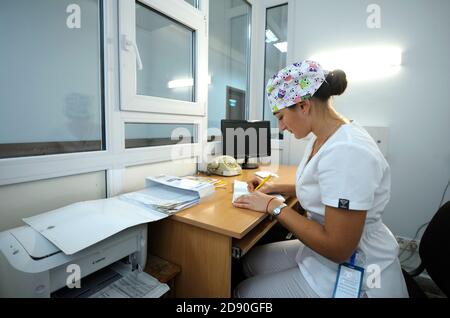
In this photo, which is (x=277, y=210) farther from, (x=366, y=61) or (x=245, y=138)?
(x=366, y=61)

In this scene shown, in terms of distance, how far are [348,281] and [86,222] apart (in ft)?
2.92

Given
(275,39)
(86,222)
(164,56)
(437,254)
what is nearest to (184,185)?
(86,222)

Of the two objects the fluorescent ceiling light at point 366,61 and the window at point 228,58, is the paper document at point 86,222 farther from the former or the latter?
the fluorescent ceiling light at point 366,61

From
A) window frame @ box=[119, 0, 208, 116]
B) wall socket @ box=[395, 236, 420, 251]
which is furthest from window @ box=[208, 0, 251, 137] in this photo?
wall socket @ box=[395, 236, 420, 251]

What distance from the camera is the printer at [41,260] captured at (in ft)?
1.96

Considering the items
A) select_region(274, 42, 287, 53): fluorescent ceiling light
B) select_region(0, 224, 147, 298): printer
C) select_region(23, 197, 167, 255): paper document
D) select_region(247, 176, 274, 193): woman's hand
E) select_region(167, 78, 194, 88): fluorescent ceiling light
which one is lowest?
select_region(0, 224, 147, 298): printer

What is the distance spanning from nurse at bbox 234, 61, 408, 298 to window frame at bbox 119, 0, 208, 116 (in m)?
0.70

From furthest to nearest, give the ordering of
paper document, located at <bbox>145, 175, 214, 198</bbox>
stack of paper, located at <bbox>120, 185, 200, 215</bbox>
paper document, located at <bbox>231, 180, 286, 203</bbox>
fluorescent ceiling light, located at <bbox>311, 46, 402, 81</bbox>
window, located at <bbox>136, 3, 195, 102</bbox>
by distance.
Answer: fluorescent ceiling light, located at <bbox>311, 46, 402, 81</bbox> < window, located at <bbox>136, 3, 195, 102</bbox> < paper document, located at <bbox>231, 180, 286, 203</bbox> < paper document, located at <bbox>145, 175, 214, 198</bbox> < stack of paper, located at <bbox>120, 185, 200, 215</bbox>

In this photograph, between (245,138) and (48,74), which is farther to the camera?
(245,138)

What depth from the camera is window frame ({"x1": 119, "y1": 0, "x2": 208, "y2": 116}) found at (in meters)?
1.18

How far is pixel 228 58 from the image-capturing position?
7.73 ft

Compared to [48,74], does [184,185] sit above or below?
below

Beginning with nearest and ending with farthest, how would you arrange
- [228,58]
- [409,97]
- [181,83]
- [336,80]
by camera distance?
1. [336,80]
2. [181,83]
3. [409,97]
4. [228,58]

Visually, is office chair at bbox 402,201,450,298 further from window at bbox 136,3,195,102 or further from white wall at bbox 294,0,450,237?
window at bbox 136,3,195,102
